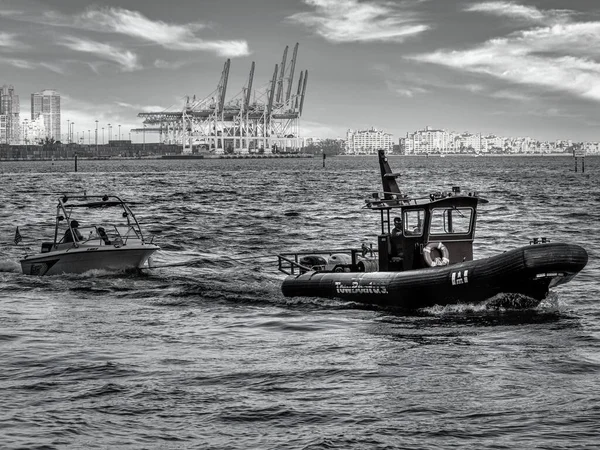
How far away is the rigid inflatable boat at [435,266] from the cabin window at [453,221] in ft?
0.08

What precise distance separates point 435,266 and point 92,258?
11.2 meters

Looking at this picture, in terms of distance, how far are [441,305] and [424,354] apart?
3.66 meters

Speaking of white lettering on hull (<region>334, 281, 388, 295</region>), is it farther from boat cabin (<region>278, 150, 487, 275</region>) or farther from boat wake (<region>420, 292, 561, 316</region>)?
boat wake (<region>420, 292, 561, 316</region>)

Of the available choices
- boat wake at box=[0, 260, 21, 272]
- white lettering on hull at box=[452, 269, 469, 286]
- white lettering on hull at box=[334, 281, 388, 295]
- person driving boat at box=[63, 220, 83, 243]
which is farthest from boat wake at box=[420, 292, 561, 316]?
boat wake at box=[0, 260, 21, 272]

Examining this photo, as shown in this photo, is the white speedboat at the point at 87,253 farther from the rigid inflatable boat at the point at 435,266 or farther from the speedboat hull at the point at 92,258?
the rigid inflatable boat at the point at 435,266

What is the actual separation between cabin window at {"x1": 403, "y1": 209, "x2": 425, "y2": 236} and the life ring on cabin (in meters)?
0.39

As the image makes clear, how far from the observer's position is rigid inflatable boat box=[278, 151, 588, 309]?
18.9 m

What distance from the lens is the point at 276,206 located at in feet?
227

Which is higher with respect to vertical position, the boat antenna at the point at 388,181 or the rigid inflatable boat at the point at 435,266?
the boat antenna at the point at 388,181

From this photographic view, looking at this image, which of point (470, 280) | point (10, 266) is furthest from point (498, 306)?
point (10, 266)

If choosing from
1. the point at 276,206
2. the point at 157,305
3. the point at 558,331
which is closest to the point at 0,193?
the point at 276,206

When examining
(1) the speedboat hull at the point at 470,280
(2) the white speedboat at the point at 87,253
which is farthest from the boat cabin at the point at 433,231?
(2) the white speedboat at the point at 87,253

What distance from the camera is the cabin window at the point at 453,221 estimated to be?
71.3 ft

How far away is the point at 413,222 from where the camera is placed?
71.6 ft
